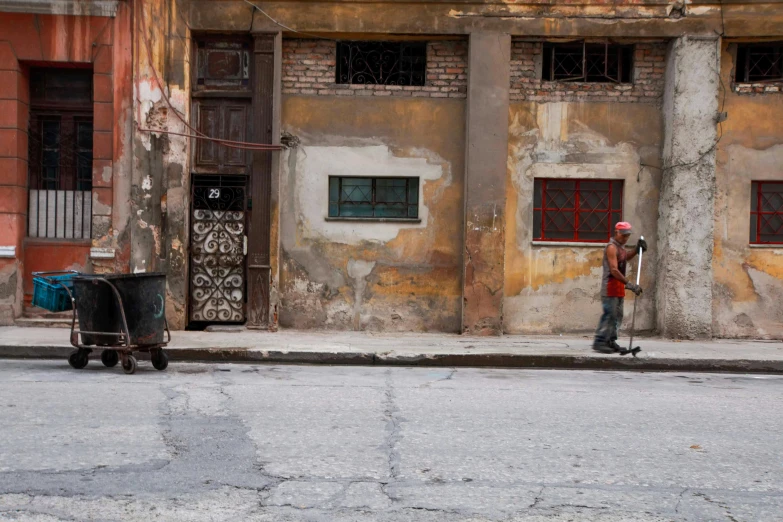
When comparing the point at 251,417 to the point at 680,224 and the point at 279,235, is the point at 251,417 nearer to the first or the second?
the point at 279,235

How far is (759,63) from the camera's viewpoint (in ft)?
42.8

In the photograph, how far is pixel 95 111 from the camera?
12.5m

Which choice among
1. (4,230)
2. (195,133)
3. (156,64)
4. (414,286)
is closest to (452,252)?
(414,286)

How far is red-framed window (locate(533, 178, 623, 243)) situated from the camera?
13.1 meters

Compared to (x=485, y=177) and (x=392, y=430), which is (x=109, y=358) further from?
(x=485, y=177)

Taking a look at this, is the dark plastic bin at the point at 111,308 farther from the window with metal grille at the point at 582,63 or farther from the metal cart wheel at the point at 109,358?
the window with metal grille at the point at 582,63

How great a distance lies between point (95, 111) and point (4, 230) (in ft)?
7.37

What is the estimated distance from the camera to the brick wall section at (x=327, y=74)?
42.5ft

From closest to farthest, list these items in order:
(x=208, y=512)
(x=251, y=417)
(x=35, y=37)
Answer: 1. (x=208, y=512)
2. (x=251, y=417)
3. (x=35, y=37)

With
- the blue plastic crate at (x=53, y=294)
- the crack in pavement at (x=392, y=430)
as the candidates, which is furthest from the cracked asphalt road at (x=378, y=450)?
the blue plastic crate at (x=53, y=294)

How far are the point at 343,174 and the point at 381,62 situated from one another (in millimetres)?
1900

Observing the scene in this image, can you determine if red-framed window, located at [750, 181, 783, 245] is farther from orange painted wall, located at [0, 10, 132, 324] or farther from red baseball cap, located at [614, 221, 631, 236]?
orange painted wall, located at [0, 10, 132, 324]

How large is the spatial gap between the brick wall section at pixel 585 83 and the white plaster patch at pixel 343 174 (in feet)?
7.13

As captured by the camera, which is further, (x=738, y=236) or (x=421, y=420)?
(x=738, y=236)
